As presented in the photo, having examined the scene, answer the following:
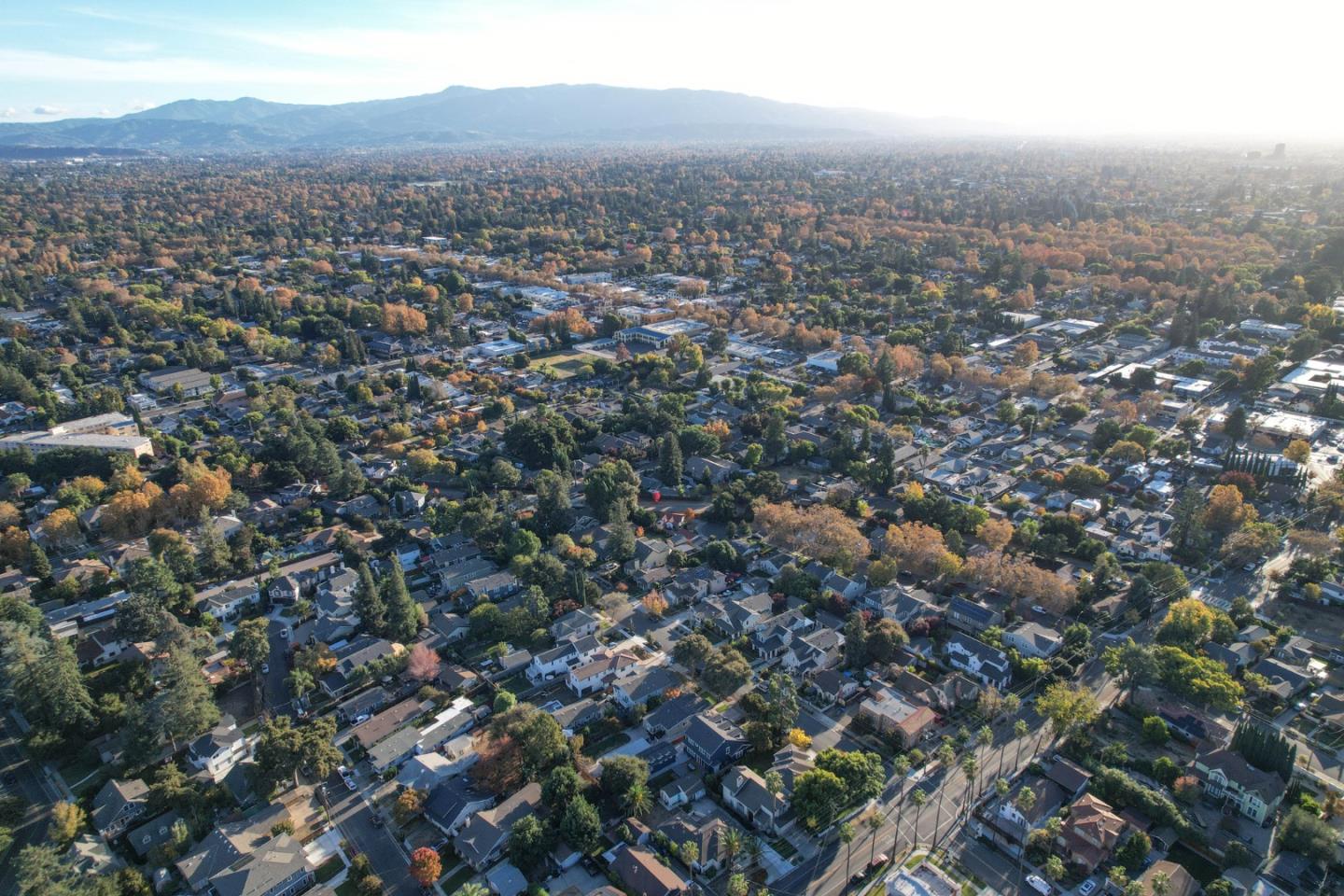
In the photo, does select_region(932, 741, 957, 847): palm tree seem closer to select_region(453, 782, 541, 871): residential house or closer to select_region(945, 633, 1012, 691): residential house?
select_region(945, 633, 1012, 691): residential house

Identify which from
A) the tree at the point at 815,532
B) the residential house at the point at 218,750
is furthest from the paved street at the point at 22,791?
the tree at the point at 815,532

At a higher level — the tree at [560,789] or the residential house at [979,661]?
the tree at [560,789]

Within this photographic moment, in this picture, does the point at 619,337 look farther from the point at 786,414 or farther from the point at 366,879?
the point at 366,879

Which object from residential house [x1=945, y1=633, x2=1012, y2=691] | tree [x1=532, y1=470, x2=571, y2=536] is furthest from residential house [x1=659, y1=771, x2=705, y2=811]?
tree [x1=532, y1=470, x2=571, y2=536]

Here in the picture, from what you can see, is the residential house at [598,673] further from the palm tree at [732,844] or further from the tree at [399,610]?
the palm tree at [732,844]

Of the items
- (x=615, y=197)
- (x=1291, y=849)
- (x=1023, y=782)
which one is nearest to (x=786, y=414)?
(x=1023, y=782)

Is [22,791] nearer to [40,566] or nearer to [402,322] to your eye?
[40,566]

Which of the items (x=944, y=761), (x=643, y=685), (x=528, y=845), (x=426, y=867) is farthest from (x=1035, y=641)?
(x=426, y=867)
